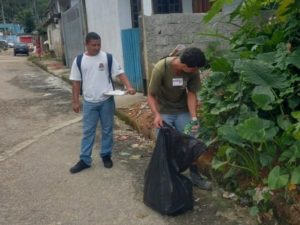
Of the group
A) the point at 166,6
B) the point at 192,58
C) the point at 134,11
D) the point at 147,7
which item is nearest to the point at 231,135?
the point at 192,58

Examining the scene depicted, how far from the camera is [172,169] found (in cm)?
369

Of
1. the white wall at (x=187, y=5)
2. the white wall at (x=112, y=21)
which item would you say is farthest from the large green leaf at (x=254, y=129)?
the white wall at (x=187, y=5)

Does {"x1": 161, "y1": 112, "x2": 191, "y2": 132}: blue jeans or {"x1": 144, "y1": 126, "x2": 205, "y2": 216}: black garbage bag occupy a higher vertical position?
{"x1": 161, "y1": 112, "x2": 191, "y2": 132}: blue jeans

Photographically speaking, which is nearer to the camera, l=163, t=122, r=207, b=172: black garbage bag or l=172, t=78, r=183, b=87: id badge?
l=163, t=122, r=207, b=172: black garbage bag

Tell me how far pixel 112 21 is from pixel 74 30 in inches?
214

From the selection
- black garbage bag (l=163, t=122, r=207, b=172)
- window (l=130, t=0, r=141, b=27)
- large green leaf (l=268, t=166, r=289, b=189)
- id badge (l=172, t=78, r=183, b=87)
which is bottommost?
large green leaf (l=268, t=166, r=289, b=189)

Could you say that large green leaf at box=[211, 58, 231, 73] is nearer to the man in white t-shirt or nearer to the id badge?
the id badge

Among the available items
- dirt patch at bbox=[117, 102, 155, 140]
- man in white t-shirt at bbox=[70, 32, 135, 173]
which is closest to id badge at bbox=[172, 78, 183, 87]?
man in white t-shirt at bbox=[70, 32, 135, 173]

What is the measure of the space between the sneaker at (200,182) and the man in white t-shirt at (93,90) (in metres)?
1.21

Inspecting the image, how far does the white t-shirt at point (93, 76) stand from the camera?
15.8 feet

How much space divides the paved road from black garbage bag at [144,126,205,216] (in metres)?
0.13

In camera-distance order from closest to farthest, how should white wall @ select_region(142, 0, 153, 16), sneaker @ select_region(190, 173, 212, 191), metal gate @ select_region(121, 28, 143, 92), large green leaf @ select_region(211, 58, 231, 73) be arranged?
sneaker @ select_region(190, 173, 212, 191)
large green leaf @ select_region(211, 58, 231, 73)
metal gate @ select_region(121, 28, 143, 92)
white wall @ select_region(142, 0, 153, 16)

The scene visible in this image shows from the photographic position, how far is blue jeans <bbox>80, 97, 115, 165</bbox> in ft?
16.1

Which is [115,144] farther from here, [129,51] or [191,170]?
[129,51]
